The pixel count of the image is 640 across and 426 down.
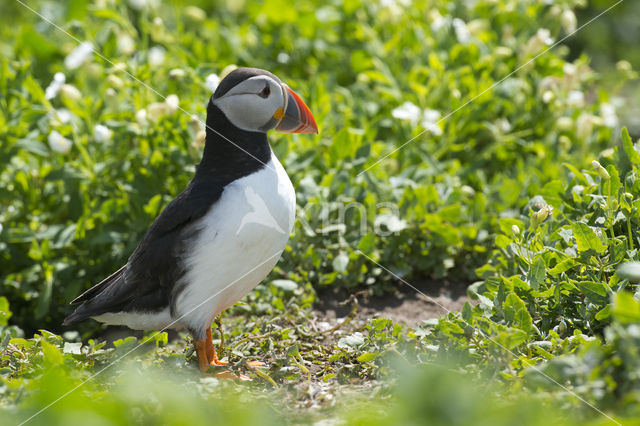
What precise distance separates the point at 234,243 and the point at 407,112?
7.03ft

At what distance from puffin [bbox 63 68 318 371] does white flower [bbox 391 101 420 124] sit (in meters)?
1.52

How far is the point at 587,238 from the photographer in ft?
9.02

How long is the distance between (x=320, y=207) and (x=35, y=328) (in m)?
1.84

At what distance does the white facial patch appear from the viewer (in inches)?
116

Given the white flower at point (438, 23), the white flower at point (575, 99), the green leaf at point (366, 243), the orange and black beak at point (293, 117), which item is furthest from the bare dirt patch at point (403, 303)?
the white flower at point (438, 23)

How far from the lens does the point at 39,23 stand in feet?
20.5

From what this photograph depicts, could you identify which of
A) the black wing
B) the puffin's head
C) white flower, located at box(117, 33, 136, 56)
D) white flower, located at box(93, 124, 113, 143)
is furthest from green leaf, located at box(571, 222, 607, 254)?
white flower, located at box(117, 33, 136, 56)

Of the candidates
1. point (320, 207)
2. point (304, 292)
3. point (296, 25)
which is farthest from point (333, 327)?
point (296, 25)

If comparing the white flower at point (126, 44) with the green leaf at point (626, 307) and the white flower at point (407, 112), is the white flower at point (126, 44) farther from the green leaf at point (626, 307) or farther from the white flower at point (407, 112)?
the green leaf at point (626, 307)

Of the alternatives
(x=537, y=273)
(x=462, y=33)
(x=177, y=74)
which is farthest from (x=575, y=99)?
(x=177, y=74)

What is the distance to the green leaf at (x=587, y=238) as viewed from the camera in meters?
2.74

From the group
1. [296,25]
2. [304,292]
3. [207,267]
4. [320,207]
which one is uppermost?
[296,25]

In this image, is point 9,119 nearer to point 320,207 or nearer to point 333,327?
point 320,207

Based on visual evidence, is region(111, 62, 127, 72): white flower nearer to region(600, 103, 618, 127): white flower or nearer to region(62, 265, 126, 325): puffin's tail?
region(62, 265, 126, 325): puffin's tail
